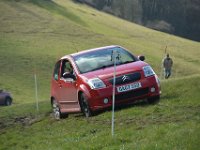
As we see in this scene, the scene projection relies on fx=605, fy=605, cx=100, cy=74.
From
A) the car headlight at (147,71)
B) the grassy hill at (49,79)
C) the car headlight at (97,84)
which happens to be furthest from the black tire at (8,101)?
the car headlight at (97,84)

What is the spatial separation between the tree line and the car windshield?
133688 millimetres

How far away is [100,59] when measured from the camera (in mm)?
16406

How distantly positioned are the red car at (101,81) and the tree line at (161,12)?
134m

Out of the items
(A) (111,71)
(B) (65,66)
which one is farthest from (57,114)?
(A) (111,71)

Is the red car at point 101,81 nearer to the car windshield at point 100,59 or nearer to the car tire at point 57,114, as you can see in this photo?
the car windshield at point 100,59

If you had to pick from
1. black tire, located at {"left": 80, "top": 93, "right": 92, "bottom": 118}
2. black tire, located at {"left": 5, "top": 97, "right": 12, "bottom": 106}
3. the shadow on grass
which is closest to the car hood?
black tire, located at {"left": 80, "top": 93, "right": 92, "bottom": 118}

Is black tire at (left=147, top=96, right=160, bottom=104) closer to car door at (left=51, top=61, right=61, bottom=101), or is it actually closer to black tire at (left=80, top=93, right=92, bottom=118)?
black tire at (left=80, top=93, right=92, bottom=118)

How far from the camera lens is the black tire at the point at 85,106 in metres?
15.4

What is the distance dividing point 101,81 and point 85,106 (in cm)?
96

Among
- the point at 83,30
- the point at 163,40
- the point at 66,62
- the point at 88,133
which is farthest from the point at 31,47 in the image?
the point at 88,133

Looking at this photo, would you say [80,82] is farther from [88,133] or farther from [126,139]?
[126,139]

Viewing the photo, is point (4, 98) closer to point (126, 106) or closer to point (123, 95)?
point (126, 106)

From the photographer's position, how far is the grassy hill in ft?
37.7

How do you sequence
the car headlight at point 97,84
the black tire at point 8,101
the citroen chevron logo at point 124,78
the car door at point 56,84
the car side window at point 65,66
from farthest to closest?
1. the black tire at point 8,101
2. the car door at point 56,84
3. the car side window at point 65,66
4. the citroen chevron logo at point 124,78
5. the car headlight at point 97,84
